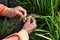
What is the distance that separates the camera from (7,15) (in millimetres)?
1745

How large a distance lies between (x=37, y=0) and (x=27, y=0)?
0.54ft

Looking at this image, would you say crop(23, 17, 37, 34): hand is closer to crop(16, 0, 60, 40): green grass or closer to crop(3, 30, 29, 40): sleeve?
crop(3, 30, 29, 40): sleeve

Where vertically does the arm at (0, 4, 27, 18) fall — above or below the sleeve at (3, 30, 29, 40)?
above

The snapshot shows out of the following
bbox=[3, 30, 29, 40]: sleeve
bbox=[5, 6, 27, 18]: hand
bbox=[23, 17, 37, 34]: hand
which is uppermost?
bbox=[5, 6, 27, 18]: hand

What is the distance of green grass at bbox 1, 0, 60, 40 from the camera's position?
1.84m

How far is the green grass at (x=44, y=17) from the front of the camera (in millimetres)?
1837

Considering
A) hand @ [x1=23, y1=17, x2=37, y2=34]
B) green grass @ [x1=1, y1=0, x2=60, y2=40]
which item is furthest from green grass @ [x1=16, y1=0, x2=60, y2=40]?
hand @ [x1=23, y1=17, x2=37, y2=34]

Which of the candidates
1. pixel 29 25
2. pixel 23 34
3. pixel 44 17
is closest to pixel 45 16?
pixel 44 17

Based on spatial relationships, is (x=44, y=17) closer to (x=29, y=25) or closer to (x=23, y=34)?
(x=29, y=25)

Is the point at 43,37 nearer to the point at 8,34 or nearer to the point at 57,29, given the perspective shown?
the point at 57,29

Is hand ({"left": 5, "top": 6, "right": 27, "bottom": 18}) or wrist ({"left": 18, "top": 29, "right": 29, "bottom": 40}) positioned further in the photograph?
hand ({"left": 5, "top": 6, "right": 27, "bottom": 18})

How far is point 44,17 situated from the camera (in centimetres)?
191

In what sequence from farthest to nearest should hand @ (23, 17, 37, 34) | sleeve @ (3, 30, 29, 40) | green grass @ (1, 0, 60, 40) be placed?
green grass @ (1, 0, 60, 40) → hand @ (23, 17, 37, 34) → sleeve @ (3, 30, 29, 40)

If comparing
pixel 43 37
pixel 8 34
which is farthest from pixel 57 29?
pixel 8 34
